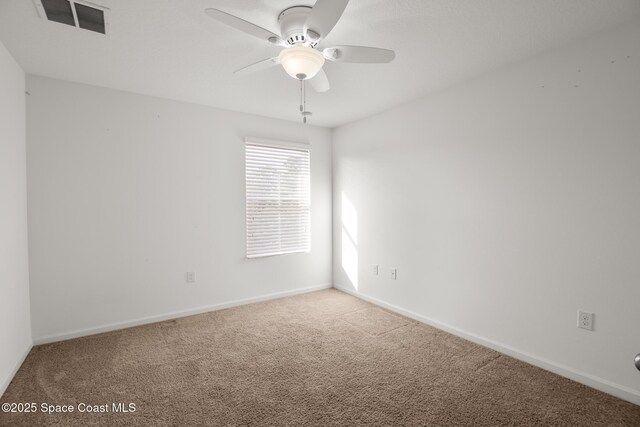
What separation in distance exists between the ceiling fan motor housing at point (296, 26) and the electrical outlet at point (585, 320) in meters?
2.53

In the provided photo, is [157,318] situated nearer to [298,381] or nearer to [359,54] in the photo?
[298,381]

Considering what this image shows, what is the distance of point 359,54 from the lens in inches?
73.4

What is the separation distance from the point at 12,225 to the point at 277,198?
247 centimetres

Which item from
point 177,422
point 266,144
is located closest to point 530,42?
point 266,144

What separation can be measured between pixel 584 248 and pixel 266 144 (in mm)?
3244

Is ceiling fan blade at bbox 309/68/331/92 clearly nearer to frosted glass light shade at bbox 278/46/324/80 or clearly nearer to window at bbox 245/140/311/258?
frosted glass light shade at bbox 278/46/324/80

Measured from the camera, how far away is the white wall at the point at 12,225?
2.12m


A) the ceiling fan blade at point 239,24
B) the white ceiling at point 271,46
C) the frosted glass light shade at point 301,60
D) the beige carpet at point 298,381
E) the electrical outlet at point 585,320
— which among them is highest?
the white ceiling at point 271,46

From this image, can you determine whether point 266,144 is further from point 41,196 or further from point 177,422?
point 177,422

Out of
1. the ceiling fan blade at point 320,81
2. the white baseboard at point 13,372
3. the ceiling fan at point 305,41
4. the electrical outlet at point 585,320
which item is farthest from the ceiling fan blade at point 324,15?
the white baseboard at point 13,372

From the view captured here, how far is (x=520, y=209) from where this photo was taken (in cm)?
245

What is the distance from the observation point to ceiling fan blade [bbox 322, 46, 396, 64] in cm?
180

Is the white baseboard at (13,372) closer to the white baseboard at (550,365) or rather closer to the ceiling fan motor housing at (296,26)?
the ceiling fan motor housing at (296,26)

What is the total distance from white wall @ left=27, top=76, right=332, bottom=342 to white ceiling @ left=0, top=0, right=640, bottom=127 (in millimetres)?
334
